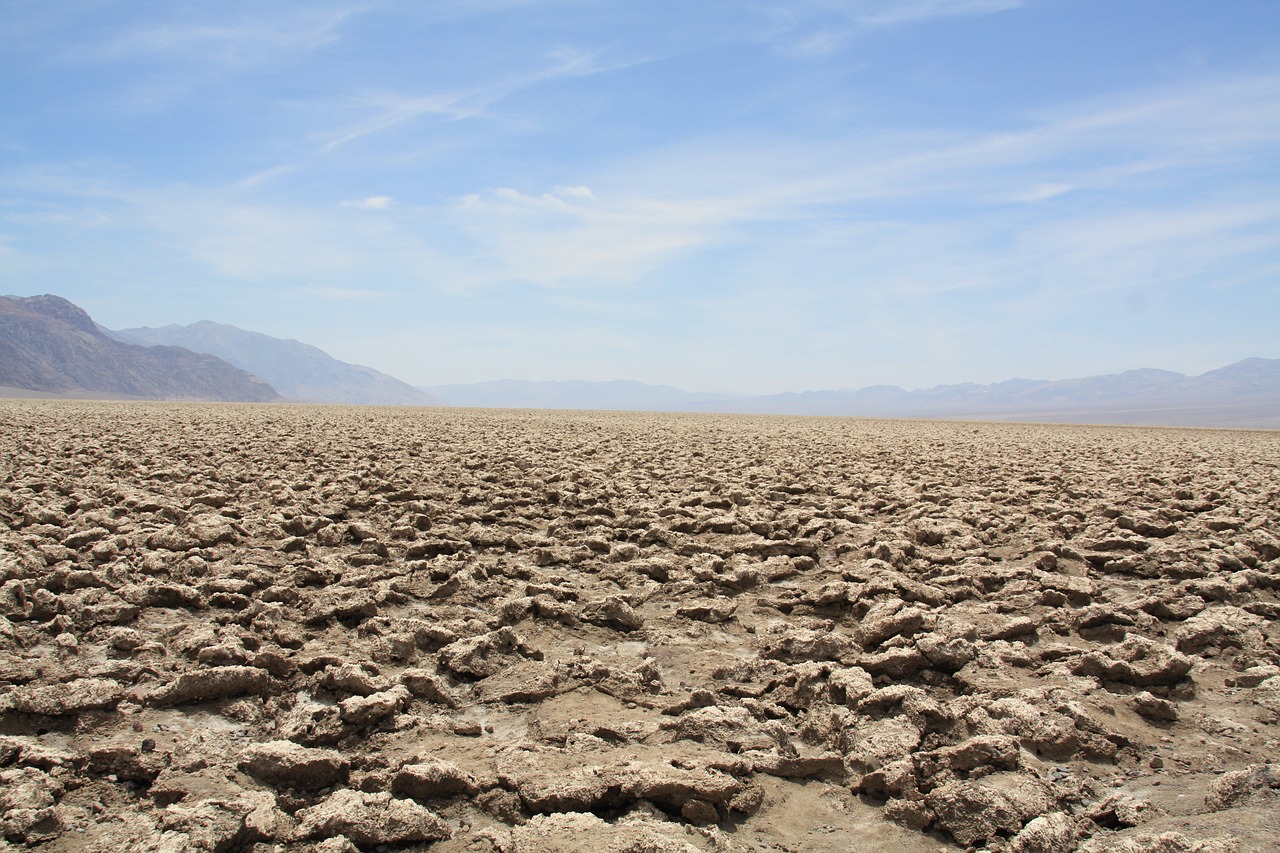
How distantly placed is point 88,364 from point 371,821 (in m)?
184

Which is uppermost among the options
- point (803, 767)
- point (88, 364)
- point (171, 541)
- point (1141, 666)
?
point (88, 364)

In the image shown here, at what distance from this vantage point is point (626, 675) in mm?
2680

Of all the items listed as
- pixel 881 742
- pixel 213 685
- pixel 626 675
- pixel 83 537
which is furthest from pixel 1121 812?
pixel 83 537

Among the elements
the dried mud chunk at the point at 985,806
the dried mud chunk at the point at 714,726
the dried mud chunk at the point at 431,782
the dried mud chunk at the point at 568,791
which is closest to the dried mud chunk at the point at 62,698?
the dried mud chunk at the point at 431,782

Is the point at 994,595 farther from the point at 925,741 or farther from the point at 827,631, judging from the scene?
the point at 925,741

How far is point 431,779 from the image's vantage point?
1.86 m

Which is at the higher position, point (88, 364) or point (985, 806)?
point (88, 364)

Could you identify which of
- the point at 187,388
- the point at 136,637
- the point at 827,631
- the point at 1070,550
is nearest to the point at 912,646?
the point at 827,631

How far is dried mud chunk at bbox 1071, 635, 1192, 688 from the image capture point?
2.58 metres

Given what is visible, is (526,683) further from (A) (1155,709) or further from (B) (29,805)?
(A) (1155,709)

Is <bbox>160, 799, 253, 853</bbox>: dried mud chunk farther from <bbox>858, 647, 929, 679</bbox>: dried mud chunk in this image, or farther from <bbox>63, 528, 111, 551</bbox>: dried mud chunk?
<bbox>63, 528, 111, 551</bbox>: dried mud chunk

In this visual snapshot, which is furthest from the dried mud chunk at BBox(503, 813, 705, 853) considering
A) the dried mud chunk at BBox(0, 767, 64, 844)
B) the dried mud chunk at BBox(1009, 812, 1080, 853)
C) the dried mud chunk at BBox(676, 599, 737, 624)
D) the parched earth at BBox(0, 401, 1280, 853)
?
the dried mud chunk at BBox(676, 599, 737, 624)

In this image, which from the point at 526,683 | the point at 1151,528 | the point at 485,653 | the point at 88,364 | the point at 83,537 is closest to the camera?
the point at 526,683

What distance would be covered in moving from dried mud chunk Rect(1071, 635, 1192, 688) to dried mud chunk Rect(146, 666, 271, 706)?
8.60ft
